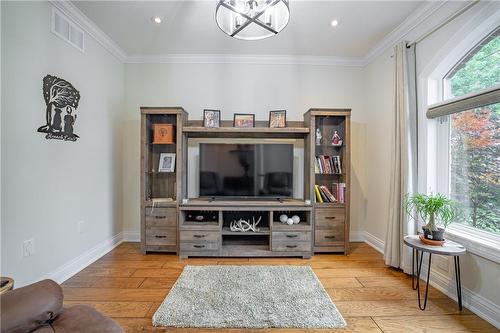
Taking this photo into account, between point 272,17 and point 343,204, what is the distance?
2262 millimetres

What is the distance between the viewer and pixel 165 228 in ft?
9.60

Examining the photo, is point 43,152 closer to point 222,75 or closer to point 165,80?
point 165,80

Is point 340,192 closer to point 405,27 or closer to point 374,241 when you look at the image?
point 374,241

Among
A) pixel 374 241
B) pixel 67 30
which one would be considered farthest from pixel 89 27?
pixel 374 241

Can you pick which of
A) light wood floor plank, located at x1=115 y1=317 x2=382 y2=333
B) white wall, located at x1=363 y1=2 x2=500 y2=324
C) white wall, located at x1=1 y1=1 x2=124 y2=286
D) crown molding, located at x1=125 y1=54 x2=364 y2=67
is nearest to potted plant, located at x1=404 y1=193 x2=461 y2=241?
white wall, located at x1=363 y1=2 x2=500 y2=324

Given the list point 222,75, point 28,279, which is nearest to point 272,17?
point 222,75

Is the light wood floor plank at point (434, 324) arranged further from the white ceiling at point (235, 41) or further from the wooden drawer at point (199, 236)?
the white ceiling at point (235, 41)

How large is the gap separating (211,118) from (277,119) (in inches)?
36.4

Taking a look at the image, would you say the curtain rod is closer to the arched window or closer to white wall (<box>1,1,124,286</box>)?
the arched window

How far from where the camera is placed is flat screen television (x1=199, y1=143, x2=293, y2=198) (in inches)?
119

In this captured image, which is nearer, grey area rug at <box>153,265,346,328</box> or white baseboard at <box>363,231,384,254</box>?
grey area rug at <box>153,265,346,328</box>

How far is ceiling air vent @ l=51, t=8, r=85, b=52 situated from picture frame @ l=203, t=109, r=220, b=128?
1.52 metres

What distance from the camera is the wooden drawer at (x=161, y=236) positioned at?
2922mm

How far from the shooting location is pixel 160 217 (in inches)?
115
